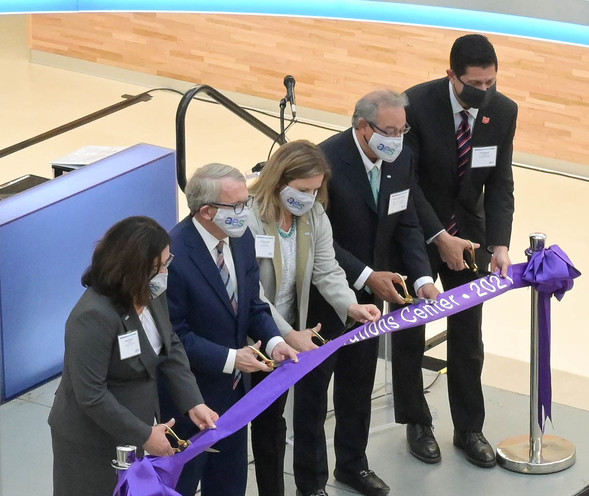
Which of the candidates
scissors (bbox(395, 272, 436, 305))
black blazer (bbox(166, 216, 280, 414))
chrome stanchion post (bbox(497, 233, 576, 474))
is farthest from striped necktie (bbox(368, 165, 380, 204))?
chrome stanchion post (bbox(497, 233, 576, 474))

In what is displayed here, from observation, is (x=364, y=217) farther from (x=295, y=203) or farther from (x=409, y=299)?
(x=295, y=203)

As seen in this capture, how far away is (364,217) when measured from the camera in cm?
527

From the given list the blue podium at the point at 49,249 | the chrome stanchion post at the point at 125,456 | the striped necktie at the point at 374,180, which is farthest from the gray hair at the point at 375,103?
the blue podium at the point at 49,249

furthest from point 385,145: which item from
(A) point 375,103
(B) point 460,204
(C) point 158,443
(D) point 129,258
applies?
(C) point 158,443

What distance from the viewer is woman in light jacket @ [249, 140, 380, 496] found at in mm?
4758

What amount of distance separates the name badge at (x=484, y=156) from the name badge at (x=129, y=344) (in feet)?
6.87

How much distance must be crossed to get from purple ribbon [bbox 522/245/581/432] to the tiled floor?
0.53 m

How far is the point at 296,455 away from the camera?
542 cm

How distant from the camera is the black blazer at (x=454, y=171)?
219 inches

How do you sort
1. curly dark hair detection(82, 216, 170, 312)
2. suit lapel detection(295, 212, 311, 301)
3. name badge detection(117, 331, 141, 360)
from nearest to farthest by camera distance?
curly dark hair detection(82, 216, 170, 312)
name badge detection(117, 331, 141, 360)
suit lapel detection(295, 212, 311, 301)

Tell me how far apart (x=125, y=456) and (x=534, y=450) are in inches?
103

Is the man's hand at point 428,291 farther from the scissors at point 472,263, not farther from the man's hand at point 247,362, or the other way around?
the man's hand at point 247,362

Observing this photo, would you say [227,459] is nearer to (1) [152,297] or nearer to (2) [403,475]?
(1) [152,297]

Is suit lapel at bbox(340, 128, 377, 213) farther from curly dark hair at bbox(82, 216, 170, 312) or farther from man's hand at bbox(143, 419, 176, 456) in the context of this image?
man's hand at bbox(143, 419, 176, 456)
